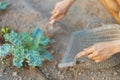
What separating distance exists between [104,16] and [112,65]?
64 cm

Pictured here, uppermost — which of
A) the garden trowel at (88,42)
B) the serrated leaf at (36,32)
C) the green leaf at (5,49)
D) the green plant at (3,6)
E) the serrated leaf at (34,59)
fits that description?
the green plant at (3,6)

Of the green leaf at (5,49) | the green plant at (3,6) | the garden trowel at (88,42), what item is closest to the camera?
the garden trowel at (88,42)

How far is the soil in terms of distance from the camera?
2.34 meters

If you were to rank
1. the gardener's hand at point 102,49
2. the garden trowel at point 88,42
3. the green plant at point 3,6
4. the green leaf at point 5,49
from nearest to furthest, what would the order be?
the gardener's hand at point 102,49, the garden trowel at point 88,42, the green leaf at point 5,49, the green plant at point 3,6

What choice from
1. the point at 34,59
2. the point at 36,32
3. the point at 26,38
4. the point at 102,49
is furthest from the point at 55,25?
the point at 102,49

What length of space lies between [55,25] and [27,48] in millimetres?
390

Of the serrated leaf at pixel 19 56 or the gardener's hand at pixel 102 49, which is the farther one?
the serrated leaf at pixel 19 56

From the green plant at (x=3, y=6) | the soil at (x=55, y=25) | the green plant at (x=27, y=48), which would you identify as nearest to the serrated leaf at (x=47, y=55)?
the green plant at (x=27, y=48)

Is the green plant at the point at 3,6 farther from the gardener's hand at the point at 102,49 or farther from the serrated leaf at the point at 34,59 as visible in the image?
the gardener's hand at the point at 102,49

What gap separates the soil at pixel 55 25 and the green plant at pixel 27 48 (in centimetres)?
11

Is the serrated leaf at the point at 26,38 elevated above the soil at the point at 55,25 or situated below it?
above

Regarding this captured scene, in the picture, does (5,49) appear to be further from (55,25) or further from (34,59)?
(55,25)

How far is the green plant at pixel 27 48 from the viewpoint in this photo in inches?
90.2

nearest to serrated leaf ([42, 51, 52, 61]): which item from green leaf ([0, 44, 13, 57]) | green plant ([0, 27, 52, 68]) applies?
green plant ([0, 27, 52, 68])
